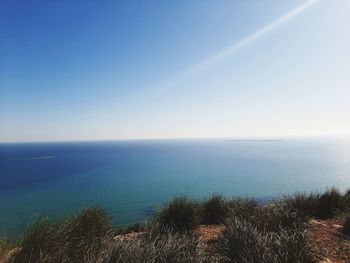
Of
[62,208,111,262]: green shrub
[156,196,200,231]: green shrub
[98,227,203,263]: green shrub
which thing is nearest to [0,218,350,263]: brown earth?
[156,196,200,231]: green shrub

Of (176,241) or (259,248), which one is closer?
(259,248)

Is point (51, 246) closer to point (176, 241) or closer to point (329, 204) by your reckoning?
point (176, 241)

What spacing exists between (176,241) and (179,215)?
2681mm

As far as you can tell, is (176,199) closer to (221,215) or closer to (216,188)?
(221,215)

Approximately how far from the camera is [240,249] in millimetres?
4320

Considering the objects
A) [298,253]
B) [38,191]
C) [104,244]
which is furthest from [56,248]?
[38,191]

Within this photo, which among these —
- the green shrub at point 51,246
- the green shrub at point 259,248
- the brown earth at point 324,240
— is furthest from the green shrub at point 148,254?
the brown earth at point 324,240

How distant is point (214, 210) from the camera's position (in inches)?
320

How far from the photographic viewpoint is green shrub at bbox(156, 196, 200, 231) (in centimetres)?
686

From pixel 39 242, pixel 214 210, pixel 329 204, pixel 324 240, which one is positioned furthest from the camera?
pixel 329 204

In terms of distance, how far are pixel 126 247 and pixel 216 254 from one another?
5.30 ft

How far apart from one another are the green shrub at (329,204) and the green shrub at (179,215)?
145 inches

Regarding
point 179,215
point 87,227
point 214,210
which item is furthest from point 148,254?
point 214,210

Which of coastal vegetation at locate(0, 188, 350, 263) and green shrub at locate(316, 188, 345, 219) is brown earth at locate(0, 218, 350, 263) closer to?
coastal vegetation at locate(0, 188, 350, 263)
